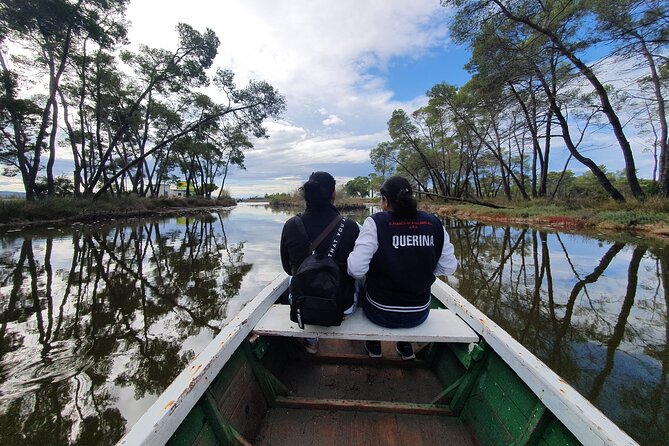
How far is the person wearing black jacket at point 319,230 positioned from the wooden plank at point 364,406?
51 centimetres

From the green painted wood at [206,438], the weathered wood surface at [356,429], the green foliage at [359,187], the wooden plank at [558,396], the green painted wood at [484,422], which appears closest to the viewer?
the wooden plank at [558,396]

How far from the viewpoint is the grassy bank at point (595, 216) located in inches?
323

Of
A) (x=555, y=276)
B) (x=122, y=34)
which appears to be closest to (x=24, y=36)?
(x=122, y=34)

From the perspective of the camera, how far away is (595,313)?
341cm

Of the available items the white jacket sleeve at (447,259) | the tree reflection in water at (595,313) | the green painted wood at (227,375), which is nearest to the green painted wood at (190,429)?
the green painted wood at (227,375)

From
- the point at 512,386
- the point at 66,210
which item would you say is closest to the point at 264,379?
the point at 512,386

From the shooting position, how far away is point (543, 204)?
543 inches

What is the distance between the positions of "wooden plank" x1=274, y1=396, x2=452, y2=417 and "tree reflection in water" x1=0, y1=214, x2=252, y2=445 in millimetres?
1104

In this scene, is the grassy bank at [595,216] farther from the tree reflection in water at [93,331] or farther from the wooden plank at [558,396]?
the tree reflection in water at [93,331]

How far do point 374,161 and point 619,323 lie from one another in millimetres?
37381

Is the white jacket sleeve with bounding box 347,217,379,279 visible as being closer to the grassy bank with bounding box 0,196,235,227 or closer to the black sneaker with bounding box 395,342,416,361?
the black sneaker with bounding box 395,342,416,361

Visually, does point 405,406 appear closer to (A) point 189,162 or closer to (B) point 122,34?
(B) point 122,34

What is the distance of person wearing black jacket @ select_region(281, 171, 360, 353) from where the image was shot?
1758mm

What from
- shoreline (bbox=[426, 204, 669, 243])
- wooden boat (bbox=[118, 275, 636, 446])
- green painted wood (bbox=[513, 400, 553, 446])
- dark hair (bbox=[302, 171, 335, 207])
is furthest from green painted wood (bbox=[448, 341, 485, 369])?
shoreline (bbox=[426, 204, 669, 243])
